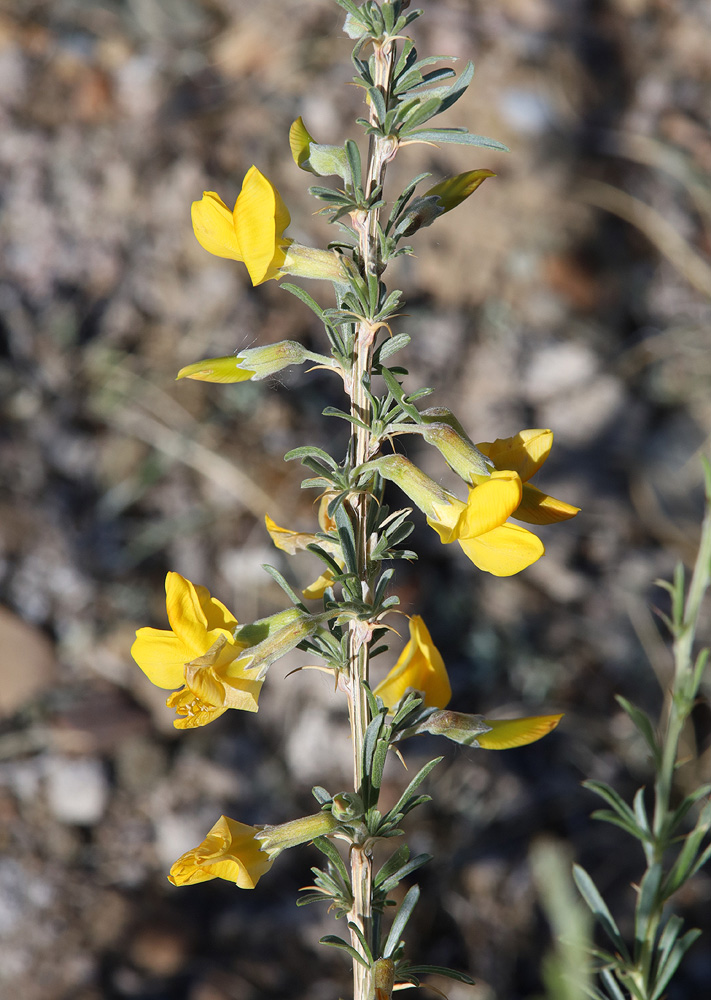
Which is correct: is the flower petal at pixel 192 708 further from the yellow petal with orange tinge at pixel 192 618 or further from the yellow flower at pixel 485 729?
the yellow flower at pixel 485 729

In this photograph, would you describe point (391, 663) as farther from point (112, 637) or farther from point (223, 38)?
point (223, 38)

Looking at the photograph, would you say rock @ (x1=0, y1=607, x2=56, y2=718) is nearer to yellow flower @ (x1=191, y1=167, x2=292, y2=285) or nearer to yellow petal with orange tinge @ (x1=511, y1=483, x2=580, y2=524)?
yellow flower @ (x1=191, y1=167, x2=292, y2=285)

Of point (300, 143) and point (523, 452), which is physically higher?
point (300, 143)

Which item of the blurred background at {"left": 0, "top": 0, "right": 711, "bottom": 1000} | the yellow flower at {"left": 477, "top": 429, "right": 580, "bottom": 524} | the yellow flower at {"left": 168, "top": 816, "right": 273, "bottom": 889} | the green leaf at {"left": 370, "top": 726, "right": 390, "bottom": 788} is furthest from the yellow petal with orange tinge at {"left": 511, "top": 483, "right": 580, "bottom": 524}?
the blurred background at {"left": 0, "top": 0, "right": 711, "bottom": 1000}

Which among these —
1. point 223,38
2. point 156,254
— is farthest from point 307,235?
point 223,38

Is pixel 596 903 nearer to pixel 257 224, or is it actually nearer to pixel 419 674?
pixel 419 674

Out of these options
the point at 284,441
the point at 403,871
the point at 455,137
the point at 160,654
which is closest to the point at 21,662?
the point at 284,441

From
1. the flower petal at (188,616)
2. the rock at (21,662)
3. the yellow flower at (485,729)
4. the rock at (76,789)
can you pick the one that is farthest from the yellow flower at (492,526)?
the rock at (21,662)
